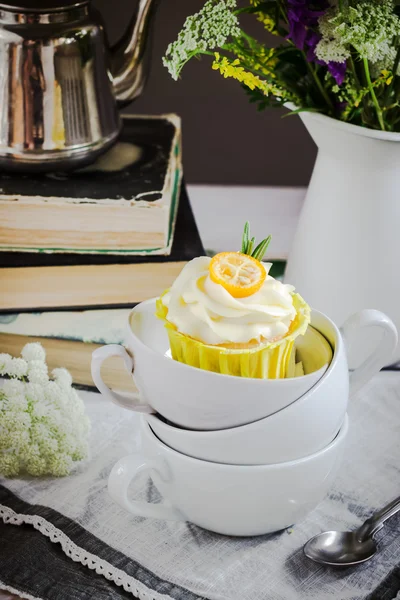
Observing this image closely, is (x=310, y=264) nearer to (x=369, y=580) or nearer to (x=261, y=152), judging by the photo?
(x=369, y=580)

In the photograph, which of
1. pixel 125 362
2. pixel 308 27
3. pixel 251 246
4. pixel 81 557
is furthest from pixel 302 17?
pixel 81 557

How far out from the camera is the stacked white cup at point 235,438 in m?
0.44

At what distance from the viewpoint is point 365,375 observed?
0.52 m

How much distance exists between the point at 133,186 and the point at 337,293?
23 centimetres

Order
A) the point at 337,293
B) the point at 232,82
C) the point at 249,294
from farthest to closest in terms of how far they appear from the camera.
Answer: the point at 232,82
the point at 337,293
the point at 249,294

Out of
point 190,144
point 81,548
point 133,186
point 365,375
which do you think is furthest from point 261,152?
point 81,548

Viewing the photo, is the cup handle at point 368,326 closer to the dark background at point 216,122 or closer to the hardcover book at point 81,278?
the hardcover book at point 81,278

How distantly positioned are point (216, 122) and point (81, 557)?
0.75 m

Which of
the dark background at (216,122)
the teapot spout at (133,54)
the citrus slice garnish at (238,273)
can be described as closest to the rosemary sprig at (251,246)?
the citrus slice garnish at (238,273)

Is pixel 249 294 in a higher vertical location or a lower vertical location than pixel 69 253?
higher

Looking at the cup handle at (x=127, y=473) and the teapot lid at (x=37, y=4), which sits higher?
the teapot lid at (x=37, y=4)

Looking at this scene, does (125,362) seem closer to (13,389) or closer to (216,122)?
(13,389)

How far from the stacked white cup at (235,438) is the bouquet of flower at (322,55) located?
0.20 m

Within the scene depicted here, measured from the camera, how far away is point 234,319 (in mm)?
461
